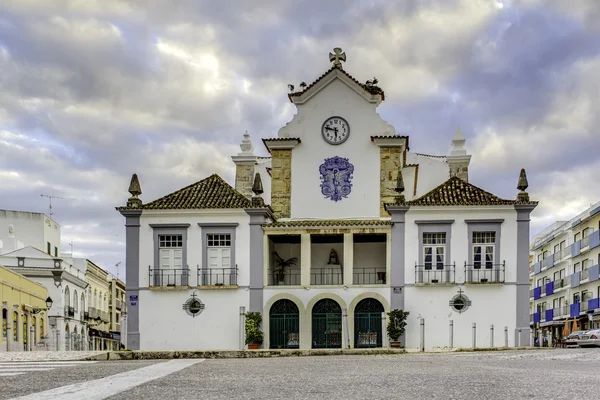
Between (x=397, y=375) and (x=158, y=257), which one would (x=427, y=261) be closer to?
(x=158, y=257)

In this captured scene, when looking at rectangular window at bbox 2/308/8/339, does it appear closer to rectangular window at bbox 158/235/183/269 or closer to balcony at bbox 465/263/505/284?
rectangular window at bbox 158/235/183/269

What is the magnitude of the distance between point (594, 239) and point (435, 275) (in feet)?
103

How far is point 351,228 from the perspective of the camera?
1231 inches

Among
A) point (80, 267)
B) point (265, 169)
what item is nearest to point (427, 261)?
point (265, 169)

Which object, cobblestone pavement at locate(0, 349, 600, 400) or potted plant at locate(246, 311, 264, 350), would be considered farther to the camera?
potted plant at locate(246, 311, 264, 350)

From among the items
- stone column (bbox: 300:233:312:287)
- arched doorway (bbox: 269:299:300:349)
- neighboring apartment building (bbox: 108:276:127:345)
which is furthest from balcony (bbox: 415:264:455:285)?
neighboring apartment building (bbox: 108:276:127:345)

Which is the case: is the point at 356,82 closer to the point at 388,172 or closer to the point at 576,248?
the point at 388,172

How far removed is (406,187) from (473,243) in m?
5.23

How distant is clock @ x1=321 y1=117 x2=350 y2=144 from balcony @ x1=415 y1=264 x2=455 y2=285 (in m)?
6.55

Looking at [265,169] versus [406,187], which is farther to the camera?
[265,169]

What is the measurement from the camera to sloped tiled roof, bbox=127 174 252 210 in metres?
31.8

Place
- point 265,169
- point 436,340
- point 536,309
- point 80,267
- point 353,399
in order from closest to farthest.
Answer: point 353,399 → point 436,340 → point 265,169 → point 80,267 → point 536,309

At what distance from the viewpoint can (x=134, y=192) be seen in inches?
1278

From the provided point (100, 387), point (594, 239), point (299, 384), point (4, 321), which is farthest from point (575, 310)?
point (100, 387)
